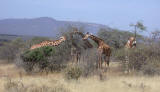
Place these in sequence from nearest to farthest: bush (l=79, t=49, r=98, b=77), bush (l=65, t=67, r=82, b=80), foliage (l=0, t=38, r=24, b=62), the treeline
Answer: bush (l=65, t=67, r=82, b=80)
bush (l=79, t=49, r=98, b=77)
the treeline
foliage (l=0, t=38, r=24, b=62)

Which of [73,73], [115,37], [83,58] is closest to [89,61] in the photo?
[83,58]

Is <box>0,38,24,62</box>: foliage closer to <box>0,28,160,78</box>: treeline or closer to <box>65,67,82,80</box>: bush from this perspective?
<box>0,28,160,78</box>: treeline

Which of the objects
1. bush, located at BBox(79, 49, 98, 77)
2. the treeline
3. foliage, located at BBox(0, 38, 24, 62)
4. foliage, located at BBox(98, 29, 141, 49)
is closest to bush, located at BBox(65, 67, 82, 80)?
the treeline

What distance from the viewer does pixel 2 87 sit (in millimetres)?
9688

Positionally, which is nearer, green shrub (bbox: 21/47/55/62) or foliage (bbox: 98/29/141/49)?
green shrub (bbox: 21/47/55/62)

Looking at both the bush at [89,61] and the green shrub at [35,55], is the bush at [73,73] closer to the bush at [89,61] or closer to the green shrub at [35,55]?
the bush at [89,61]

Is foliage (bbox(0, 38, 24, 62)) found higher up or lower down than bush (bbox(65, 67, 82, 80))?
lower down

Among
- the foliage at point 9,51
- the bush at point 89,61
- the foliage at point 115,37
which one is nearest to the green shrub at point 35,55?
the bush at point 89,61

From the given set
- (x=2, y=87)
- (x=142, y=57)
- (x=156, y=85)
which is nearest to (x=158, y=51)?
(x=142, y=57)

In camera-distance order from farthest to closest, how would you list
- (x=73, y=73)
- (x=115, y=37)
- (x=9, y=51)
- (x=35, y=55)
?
(x=115, y=37) → (x=9, y=51) → (x=35, y=55) → (x=73, y=73)

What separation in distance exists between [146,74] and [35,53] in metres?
6.29

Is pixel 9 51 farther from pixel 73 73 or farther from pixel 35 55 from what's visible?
pixel 73 73

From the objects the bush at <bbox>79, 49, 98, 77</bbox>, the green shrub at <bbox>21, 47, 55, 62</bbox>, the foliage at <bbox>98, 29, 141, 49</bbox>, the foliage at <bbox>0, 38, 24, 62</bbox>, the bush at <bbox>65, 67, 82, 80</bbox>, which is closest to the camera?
the bush at <bbox>65, 67, 82, 80</bbox>

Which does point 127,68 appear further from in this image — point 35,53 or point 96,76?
point 35,53
